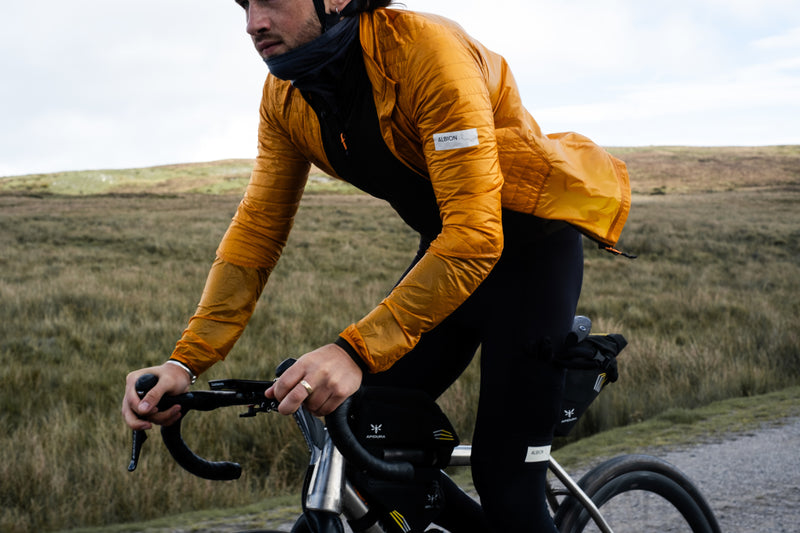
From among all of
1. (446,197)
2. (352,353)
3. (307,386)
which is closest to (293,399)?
(307,386)

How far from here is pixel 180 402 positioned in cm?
160

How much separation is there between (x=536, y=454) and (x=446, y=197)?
2.83ft

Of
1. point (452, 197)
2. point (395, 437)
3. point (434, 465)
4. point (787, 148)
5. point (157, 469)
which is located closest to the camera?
point (452, 197)

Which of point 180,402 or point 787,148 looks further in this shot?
point 787,148

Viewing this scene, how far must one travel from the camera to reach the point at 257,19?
5.95ft

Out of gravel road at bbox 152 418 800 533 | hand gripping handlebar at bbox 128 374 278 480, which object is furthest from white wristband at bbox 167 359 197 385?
gravel road at bbox 152 418 800 533

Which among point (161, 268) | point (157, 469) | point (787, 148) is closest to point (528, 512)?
point (157, 469)

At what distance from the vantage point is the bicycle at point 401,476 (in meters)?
1.56

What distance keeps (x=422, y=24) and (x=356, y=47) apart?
21cm

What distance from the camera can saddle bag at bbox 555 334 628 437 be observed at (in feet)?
6.38

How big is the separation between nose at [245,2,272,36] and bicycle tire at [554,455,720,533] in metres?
1.72

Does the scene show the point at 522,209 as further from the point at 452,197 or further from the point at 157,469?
the point at 157,469

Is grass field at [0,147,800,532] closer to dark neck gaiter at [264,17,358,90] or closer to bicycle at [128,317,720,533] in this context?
bicycle at [128,317,720,533]

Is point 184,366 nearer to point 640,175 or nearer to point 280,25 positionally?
point 280,25
